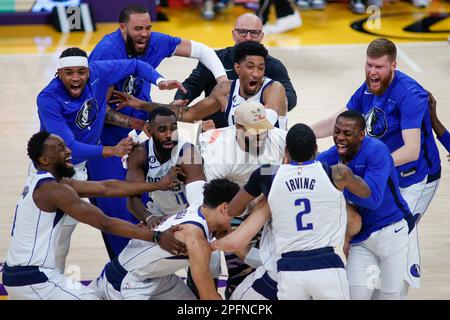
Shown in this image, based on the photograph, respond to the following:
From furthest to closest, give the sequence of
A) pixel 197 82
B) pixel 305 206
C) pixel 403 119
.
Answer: pixel 197 82 → pixel 403 119 → pixel 305 206

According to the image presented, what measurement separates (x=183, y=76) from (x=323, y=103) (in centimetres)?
196

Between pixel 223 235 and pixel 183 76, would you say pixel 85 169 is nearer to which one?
pixel 223 235

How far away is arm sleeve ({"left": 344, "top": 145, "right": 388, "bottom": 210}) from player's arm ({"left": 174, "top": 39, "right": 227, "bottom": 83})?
78.6 inches

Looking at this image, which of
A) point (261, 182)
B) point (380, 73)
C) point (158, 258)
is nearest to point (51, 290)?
point (158, 258)

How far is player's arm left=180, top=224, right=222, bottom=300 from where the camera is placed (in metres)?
4.96

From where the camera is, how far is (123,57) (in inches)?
270

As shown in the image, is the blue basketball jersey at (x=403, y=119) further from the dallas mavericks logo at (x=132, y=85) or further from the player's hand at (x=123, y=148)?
the dallas mavericks logo at (x=132, y=85)

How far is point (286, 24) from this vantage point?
44.3 ft

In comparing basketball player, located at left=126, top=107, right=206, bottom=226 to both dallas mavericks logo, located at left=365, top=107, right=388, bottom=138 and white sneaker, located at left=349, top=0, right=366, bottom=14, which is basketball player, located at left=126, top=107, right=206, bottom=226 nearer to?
dallas mavericks logo, located at left=365, top=107, right=388, bottom=138

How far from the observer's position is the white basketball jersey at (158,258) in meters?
5.18

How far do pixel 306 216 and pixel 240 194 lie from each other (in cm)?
44

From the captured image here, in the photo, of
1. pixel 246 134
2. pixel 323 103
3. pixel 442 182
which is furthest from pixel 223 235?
pixel 323 103

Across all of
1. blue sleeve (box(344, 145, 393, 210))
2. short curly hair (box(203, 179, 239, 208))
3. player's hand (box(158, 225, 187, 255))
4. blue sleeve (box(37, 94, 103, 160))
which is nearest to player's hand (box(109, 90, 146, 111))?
blue sleeve (box(37, 94, 103, 160))

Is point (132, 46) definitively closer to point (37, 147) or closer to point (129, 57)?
point (129, 57)
